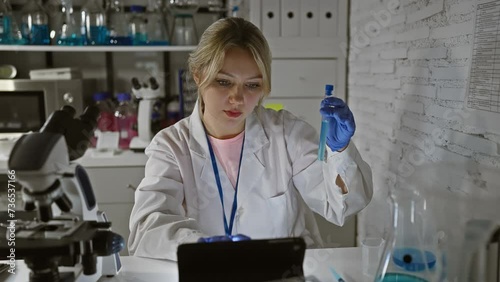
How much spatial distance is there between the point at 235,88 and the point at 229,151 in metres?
0.24

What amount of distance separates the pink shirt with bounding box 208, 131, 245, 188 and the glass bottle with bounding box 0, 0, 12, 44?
1.49 metres

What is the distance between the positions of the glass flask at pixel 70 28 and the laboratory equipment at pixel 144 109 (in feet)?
1.16

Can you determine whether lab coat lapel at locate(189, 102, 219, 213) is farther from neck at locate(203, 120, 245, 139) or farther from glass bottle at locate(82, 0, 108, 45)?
glass bottle at locate(82, 0, 108, 45)

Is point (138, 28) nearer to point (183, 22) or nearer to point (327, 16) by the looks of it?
point (183, 22)

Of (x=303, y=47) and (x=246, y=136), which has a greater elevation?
(x=303, y=47)

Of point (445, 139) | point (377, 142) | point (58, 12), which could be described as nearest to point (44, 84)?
point (58, 12)

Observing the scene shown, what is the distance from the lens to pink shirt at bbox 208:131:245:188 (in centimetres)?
114

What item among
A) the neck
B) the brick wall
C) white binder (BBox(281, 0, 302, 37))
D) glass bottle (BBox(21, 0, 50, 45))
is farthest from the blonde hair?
glass bottle (BBox(21, 0, 50, 45))

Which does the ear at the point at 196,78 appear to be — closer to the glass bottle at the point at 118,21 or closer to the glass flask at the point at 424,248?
the glass flask at the point at 424,248

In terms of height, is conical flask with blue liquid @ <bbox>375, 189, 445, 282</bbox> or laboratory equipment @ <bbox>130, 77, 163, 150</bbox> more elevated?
laboratory equipment @ <bbox>130, 77, 163, 150</bbox>

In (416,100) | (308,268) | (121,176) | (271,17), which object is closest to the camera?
(308,268)

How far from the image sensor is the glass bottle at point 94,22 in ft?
7.19

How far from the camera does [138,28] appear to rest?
2285 millimetres

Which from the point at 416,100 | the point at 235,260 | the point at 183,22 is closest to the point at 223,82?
the point at 235,260
